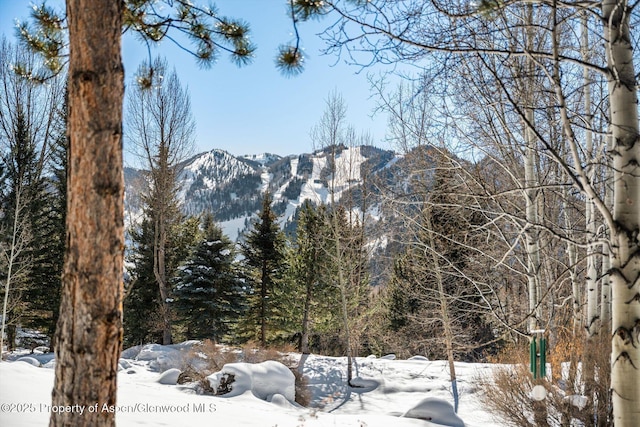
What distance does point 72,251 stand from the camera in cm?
204

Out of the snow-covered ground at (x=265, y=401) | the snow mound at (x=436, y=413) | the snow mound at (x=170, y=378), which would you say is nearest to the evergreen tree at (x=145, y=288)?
the snow-covered ground at (x=265, y=401)

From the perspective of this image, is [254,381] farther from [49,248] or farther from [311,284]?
[49,248]

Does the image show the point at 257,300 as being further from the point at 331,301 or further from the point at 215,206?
the point at 215,206

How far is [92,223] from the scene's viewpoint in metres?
2.03

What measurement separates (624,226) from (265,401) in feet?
Answer: 22.4

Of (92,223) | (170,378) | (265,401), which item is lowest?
(170,378)

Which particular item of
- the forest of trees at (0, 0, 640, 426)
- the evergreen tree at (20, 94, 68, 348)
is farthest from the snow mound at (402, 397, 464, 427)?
the evergreen tree at (20, 94, 68, 348)

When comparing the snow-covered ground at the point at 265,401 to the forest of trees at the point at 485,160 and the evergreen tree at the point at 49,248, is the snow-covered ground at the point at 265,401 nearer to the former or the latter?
the forest of trees at the point at 485,160

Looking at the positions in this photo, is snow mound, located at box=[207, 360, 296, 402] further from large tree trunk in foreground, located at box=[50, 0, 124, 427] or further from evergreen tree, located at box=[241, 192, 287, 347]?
Answer: evergreen tree, located at box=[241, 192, 287, 347]

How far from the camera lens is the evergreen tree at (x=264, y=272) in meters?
17.9

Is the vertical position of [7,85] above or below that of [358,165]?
above

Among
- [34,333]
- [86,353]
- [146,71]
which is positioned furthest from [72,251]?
[34,333]

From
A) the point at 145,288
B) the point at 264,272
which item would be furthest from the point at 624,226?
the point at 145,288

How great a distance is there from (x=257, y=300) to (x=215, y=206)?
5650 inches
